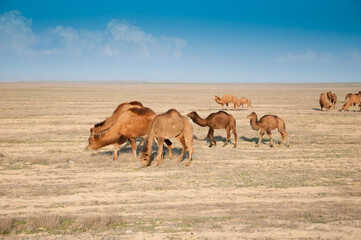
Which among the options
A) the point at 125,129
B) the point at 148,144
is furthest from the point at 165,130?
the point at 125,129

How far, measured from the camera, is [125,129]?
11430 mm

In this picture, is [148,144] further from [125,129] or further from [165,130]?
[125,129]

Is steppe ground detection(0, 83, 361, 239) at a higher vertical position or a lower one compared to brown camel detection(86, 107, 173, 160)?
lower

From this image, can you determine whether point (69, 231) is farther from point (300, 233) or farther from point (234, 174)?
point (234, 174)

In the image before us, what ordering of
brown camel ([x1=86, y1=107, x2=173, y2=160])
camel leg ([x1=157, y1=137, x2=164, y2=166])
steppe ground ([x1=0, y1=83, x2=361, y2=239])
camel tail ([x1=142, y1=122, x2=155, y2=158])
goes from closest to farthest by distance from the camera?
steppe ground ([x1=0, y1=83, x2=361, y2=239])
camel tail ([x1=142, y1=122, x2=155, y2=158])
camel leg ([x1=157, y1=137, x2=164, y2=166])
brown camel ([x1=86, y1=107, x2=173, y2=160])

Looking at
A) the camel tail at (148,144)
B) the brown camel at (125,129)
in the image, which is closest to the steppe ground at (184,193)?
the camel tail at (148,144)

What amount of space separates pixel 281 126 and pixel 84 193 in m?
9.93

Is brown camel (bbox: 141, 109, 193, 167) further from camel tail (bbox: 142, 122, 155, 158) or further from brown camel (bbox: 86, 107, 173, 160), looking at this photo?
brown camel (bbox: 86, 107, 173, 160)

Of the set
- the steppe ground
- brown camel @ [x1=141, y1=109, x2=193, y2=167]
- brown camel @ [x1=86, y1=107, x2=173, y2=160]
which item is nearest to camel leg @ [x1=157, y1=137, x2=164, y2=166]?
brown camel @ [x1=141, y1=109, x2=193, y2=167]

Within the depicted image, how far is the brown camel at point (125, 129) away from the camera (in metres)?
11.2

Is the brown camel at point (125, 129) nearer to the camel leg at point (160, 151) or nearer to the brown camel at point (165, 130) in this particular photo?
the camel leg at point (160, 151)

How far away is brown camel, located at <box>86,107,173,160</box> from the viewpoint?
11.2 meters

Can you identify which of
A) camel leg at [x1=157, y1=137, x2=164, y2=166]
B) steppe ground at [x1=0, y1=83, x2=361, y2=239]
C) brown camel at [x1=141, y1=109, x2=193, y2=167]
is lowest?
steppe ground at [x1=0, y1=83, x2=361, y2=239]

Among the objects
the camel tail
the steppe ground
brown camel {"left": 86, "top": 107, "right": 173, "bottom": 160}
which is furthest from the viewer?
brown camel {"left": 86, "top": 107, "right": 173, "bottom": 160}
